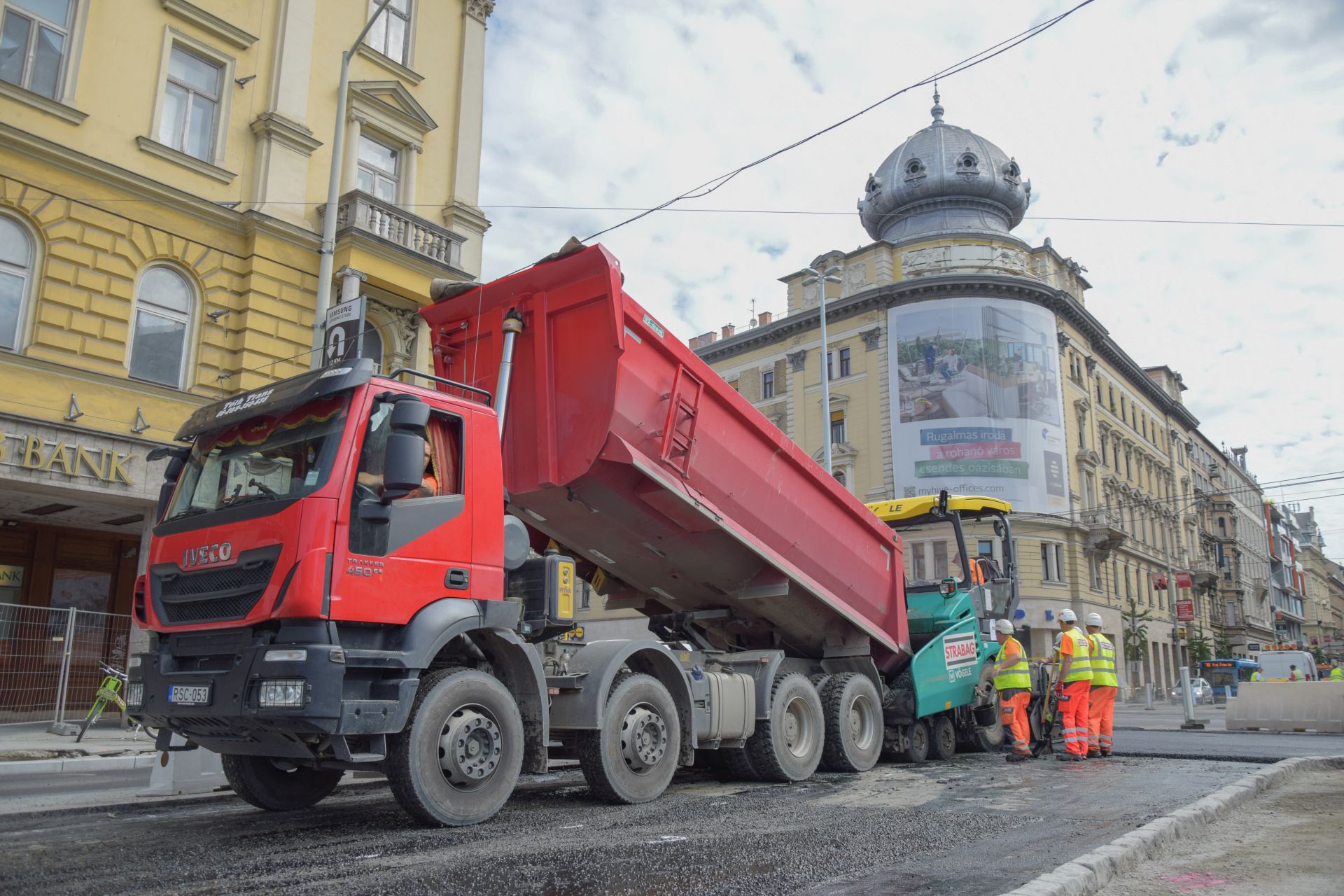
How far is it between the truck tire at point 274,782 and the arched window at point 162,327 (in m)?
8.43

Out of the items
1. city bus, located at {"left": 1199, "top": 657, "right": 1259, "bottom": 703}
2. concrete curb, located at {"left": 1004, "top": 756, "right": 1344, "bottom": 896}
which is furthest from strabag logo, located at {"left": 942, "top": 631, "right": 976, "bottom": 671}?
city bus, located at {"left": 1199, "top": 657, "right": 1259, "bottom": 703}

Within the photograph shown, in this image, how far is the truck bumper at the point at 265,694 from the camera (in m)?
4.95

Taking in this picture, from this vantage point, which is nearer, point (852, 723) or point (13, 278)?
point (852, 723)

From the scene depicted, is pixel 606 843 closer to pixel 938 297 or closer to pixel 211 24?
pixel 211 24

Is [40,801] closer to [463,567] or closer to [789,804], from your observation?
[463,567]

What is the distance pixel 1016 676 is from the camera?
1061cm

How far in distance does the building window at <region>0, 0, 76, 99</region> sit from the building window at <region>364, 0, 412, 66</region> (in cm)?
500

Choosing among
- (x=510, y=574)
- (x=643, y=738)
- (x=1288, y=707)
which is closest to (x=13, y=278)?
(x=510, y=574)

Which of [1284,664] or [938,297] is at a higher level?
[938,297]

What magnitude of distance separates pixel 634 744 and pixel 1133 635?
42048mm

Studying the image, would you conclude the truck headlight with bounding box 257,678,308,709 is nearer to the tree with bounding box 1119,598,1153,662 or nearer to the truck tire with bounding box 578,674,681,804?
the truck tire with bounding box 578,674,681,804

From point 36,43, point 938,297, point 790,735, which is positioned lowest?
point 790,735

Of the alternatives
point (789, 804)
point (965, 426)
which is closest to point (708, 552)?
point (789, 804)

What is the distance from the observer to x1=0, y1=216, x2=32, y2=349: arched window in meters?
12.1
